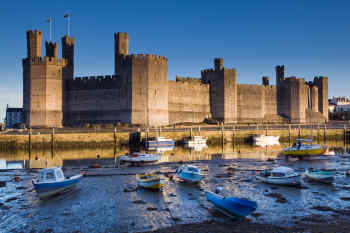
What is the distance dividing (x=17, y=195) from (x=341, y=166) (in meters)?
18.2

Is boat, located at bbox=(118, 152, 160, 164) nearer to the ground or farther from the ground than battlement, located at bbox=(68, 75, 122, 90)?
nearer to the ground

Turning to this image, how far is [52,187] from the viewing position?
14.2 m

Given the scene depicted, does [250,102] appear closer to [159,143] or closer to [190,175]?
[159,143]

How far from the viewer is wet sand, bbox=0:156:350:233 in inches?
416

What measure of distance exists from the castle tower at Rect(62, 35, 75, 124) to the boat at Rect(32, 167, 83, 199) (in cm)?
3456

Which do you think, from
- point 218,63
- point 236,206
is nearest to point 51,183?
point 236,206

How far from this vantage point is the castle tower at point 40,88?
45312 millimetres

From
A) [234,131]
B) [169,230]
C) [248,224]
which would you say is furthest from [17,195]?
[234,131]

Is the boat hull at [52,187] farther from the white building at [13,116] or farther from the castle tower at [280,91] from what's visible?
the white building at [13,116]

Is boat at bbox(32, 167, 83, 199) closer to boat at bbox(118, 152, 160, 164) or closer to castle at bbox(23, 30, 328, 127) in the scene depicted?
boat at bbox(118, 152, 160, 164)

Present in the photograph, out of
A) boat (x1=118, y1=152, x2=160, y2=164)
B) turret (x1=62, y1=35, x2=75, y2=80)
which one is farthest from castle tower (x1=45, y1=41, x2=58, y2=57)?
boat (x1=118, y1=152, x2=160, y2=164)

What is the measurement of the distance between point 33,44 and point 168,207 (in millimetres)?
40309

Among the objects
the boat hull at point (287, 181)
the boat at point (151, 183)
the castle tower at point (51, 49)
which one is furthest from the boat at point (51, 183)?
the castle tower at point (51, 49)

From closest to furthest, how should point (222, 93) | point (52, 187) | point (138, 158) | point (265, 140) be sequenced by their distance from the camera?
point (52, 187) → point (138, 158) → point (265, 140) → point (222, 93)
